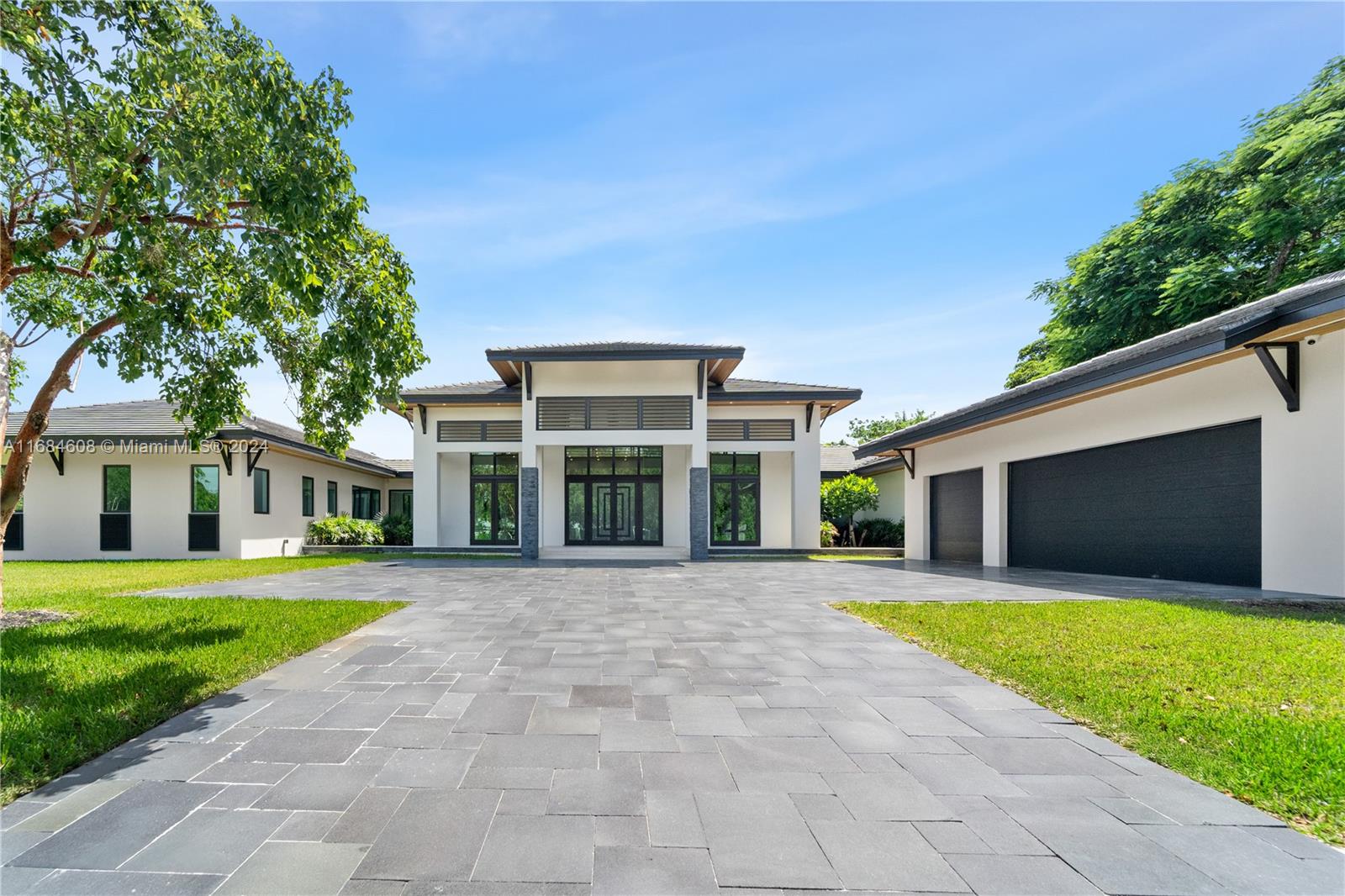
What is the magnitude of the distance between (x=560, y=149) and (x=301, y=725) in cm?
851

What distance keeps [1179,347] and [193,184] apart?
11.6m

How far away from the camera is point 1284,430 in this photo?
26.5 feet

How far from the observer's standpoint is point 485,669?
471 cm

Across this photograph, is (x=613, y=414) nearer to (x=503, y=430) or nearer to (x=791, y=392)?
(x=503, y=430)

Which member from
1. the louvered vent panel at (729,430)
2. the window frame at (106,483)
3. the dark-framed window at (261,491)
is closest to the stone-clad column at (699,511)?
the louvered vent panel at (729,430)

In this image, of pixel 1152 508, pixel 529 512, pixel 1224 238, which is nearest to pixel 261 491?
pixel 529 512

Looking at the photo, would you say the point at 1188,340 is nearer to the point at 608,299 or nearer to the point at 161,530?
the point at 608,299

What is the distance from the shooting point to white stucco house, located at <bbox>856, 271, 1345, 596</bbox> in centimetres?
755

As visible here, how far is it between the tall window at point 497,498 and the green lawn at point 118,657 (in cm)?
987

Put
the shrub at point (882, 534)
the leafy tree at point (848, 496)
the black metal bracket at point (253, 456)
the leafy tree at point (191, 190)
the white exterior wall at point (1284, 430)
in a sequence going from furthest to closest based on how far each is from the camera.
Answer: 1. the shrub at point (882, 534)
2. the leafy tree at point (848, 496)
3. the black metal bracket at point (253, 456)
4. the white exterior wall at point (1284, 430)
5. the leafy tree at point (191, 190)

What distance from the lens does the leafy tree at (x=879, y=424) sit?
49125mm

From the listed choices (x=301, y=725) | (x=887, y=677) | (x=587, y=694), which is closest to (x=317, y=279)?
(x=301, y=725)

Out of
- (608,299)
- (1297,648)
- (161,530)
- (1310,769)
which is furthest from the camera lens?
(161,530)

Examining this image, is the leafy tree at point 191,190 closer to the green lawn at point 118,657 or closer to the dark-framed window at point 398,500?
the green lawn at point 118,657
